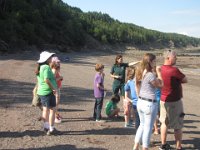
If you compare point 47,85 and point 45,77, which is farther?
point 47,85

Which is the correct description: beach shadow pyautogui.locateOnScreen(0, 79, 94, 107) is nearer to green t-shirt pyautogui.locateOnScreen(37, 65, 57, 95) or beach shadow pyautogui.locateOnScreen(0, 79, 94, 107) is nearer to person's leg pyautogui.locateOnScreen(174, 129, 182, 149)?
green t-shirt pyautogui.locateOnScreen(37, 65, 57, 95)

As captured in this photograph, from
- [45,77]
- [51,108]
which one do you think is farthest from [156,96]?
[51,108]

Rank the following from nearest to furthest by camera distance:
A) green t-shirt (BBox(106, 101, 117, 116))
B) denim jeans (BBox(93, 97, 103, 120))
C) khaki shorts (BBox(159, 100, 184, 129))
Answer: khaki shorts (BBox(159, 100, 184, 129)) < denim jeans (BBox(93, 97, 103, 120)) < green t-shirt (BBox(106, 101, 117, 116))

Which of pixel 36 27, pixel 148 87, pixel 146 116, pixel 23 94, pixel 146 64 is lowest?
pixel 23 94

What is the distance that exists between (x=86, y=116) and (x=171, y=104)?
4.40 m

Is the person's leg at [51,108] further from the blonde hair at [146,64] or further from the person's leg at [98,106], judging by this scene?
the blonde hair at [146,64]

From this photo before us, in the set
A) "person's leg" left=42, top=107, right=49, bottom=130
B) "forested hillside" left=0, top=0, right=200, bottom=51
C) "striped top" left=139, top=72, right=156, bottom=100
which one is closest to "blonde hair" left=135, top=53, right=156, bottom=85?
"striped top" left=139, top=72, right=156, bottom=100

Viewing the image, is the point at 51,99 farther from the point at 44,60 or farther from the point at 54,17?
the point at 54,17

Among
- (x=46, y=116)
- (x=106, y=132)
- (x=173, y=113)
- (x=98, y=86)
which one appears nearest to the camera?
(x=173, y=113)

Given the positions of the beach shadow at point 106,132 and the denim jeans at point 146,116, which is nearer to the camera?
the denim jeans at point 146,116

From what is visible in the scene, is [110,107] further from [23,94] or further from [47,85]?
[23,94]

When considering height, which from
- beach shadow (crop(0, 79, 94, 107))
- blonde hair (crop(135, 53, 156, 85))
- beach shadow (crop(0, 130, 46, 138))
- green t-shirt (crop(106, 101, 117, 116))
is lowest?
beach shadow (crop(0, 79, 94, 107))

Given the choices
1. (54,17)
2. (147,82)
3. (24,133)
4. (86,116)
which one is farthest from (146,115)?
(54,17)

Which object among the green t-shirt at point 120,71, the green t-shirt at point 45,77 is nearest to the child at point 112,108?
the green t-shirt at point 120,71
